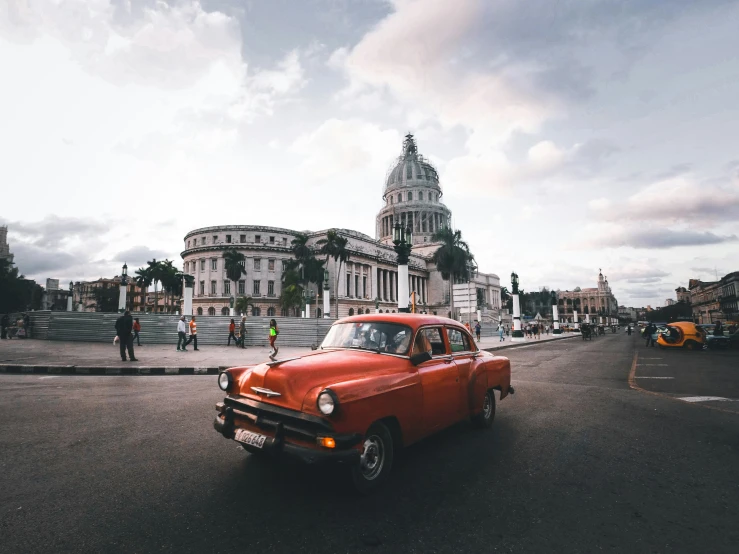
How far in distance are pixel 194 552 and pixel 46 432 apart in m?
4.13

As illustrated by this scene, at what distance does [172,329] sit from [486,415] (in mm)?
25074

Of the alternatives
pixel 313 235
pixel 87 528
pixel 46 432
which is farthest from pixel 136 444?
pixel 313 235

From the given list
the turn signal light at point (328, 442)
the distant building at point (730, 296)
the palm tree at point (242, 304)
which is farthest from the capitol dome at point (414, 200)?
the turn signal light at point (328, 442)

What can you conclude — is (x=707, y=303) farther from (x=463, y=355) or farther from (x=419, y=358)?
(x=419, y=358)

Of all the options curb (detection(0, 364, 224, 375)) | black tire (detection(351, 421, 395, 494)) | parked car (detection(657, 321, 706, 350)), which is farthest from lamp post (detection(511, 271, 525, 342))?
black tire (detection(351, 421, 395, 494))

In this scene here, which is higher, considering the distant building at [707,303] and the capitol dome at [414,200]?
the capitol dome at [414,200]

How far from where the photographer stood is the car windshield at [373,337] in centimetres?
461

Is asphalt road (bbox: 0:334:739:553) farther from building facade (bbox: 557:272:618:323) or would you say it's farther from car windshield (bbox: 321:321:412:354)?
building facade (bbox: 557:272:618:323)

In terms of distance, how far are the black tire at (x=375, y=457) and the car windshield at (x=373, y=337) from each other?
0.96 m

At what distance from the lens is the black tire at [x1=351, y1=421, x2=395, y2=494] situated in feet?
11.9

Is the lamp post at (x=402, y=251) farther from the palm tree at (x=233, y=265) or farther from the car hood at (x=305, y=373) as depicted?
the palm tree at (x=233, y=265)

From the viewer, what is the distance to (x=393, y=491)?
366 cm

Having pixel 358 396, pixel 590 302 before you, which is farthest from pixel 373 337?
pixel 590 302

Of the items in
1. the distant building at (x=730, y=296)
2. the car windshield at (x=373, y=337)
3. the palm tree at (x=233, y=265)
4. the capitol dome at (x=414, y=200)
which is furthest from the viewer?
the capitol dome at (x=414, y=200)
